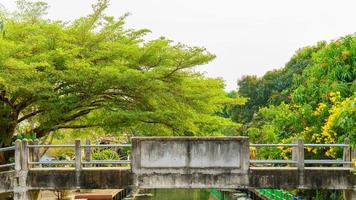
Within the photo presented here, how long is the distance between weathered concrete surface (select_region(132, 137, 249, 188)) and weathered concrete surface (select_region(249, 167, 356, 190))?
1.46 ft

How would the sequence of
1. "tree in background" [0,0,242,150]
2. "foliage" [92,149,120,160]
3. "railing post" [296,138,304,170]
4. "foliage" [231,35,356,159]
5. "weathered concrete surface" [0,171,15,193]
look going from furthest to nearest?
"foliage" [92,149,120,160]
"tree in background" [0,0,242,150]
"foliage" [231,35,356,159]
"weathered concrete surface" [0,171,15,193]
"railing post" [296,138,304,170]

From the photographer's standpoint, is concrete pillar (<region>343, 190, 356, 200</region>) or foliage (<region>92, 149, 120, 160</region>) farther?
foliage (<region>92, 149, 120, 160</region>)

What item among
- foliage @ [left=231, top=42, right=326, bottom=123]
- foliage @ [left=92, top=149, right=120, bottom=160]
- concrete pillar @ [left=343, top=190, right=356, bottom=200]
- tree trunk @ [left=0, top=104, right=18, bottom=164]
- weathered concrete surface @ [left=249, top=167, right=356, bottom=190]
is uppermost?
foliage @ [left=231, top=42, right=326, bottom=123]

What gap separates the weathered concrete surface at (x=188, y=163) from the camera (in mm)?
18234

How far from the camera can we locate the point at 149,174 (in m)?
18.3

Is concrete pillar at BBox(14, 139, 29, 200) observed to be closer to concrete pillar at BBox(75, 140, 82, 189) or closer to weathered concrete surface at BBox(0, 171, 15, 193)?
weathered concrete surface at BBox(0, 171, 15, 193)

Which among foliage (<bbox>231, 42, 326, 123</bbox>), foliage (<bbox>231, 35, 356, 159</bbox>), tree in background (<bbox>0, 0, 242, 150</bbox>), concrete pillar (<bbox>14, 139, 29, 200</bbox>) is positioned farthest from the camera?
foliage (<bbox>231, 42, 326, 123</bbox>)

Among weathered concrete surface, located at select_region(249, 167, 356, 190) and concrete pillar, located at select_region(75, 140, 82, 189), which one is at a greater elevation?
concrete pillar, located at select_region(75, 140, 82, 189)

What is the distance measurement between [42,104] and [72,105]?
99 cm

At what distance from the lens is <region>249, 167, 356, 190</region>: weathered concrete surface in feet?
59.7

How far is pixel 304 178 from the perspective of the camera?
18.4 meters

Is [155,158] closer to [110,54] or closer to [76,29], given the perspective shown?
[110,54]

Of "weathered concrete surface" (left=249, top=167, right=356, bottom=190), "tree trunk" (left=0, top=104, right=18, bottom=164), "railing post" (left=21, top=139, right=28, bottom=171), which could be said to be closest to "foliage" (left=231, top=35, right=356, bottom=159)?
"weathered concrete surface" (left=249, top=167, right=356, bottom=190)

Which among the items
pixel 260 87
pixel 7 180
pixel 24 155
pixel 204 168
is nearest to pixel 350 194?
pixel 204 168
